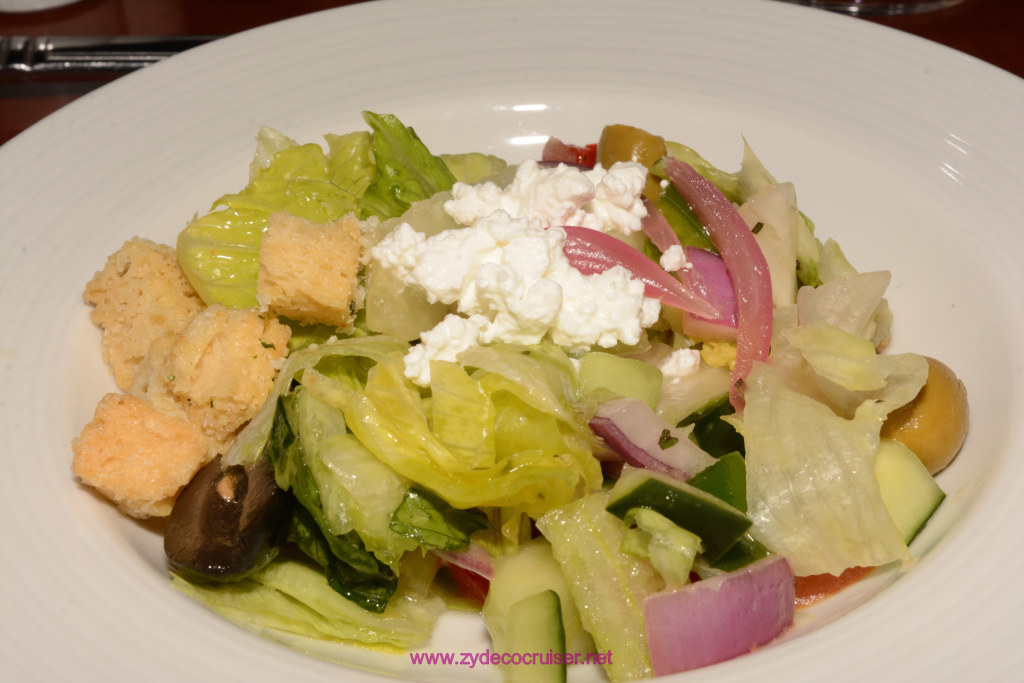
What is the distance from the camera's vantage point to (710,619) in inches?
76.8

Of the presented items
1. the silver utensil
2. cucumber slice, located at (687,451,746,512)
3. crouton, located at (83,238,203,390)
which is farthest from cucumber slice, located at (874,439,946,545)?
the silver utensil

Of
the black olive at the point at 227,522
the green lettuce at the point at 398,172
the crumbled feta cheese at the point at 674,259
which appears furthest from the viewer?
the green lettuce at the point at 398,172

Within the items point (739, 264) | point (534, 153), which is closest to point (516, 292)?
point (739, 264)

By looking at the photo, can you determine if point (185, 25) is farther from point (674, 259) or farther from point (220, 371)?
point (674, 259)

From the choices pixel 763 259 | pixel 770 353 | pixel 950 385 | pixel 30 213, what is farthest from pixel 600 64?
pixel 30 213

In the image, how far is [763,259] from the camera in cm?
255

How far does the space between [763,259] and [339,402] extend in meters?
1.28

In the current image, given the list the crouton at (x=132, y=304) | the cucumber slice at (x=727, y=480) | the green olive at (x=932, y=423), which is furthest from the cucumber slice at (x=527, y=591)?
the crouton at (x=132, y=304)

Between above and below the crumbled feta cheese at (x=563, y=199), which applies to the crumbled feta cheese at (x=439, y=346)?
Result: below

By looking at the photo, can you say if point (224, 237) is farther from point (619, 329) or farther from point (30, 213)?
point (619, 329)

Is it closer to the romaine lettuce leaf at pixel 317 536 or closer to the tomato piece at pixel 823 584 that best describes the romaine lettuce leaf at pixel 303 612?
the romaine lettuce leaf at pixel 317 536

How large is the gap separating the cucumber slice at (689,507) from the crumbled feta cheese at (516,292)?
45 centimetres

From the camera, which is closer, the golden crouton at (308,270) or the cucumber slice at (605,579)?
the cucumber slice at (605,579)

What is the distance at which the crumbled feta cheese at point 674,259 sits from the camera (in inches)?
98.8
